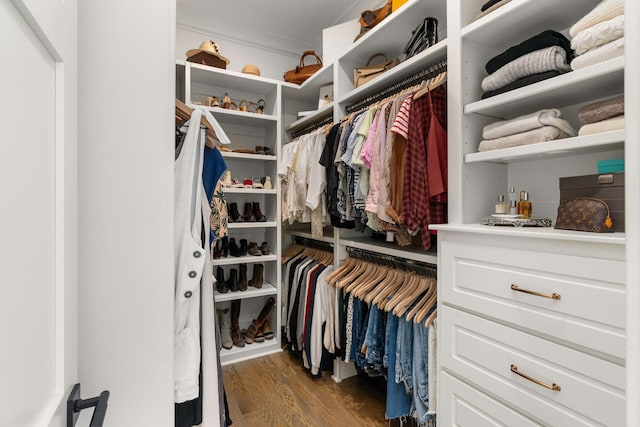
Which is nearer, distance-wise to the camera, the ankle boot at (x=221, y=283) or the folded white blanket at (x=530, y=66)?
the folded white blanket at (x=530, y=66)

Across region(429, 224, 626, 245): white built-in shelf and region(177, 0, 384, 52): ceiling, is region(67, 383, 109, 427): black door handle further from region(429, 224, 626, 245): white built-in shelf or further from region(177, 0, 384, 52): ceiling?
region(177, 0, 384, 52): ceiling

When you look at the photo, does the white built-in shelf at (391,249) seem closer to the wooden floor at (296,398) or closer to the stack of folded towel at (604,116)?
the stack of folded towel at (604,116)

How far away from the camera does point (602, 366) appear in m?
0.82

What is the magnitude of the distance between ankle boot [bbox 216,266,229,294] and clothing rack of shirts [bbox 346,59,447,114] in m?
1.61

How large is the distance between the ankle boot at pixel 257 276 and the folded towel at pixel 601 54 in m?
2.38

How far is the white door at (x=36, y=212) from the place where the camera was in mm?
306

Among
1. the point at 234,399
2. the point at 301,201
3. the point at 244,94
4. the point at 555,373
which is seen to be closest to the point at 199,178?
the point at 555,373

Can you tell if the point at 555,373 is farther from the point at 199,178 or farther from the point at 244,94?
the point at 244,94

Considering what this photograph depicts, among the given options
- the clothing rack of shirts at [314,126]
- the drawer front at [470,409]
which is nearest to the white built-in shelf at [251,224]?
the clothing rack of shirts at [314,126]

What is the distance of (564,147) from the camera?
3.31ft

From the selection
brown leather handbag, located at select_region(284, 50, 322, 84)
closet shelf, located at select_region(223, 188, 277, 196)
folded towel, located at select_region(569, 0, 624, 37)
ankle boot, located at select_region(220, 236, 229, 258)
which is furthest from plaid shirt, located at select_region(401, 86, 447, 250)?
ankle boot, located at select_region(220, 236, 229, 258)

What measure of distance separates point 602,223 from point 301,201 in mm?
1684

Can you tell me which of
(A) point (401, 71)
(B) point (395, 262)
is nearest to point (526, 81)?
(A) point (401, 71)

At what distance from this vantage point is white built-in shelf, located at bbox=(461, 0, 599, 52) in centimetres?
110
